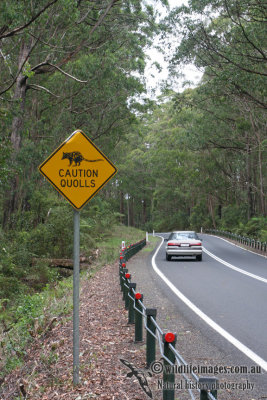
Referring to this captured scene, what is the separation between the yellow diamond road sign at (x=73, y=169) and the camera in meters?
5.34

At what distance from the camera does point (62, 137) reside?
90.6 feet

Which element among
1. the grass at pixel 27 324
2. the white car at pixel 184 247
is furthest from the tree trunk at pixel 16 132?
the grass at pixel 27 324

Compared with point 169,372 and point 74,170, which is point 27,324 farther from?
point 169,372

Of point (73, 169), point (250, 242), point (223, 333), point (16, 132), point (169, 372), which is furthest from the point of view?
point (250, 242)

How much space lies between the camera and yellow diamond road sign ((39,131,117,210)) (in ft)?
17.5

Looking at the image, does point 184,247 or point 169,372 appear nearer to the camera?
point 169,372

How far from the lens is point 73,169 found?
5391 mm

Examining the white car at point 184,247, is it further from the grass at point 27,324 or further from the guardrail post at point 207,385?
the guardrail post at point 207,385

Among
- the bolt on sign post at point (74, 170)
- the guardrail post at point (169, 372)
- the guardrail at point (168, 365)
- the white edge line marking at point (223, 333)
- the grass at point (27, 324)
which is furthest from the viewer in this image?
the grass at point (27, 324)

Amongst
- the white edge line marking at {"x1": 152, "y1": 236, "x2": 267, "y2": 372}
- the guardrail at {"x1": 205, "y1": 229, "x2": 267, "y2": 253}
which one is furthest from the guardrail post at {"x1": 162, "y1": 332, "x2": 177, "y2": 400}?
the guardrail at {"x1": 205, "y1": 229, "x2": 267, "y2": 253}

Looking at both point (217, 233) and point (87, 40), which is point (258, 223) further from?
point (87, 40)

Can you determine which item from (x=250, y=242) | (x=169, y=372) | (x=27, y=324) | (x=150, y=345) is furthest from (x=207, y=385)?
(x=250, y=242)

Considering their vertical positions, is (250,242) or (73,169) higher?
(73,169)

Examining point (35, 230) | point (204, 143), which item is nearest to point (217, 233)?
point (204, 143)
